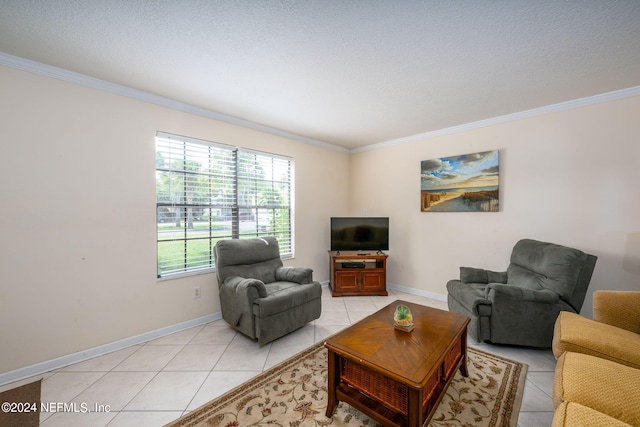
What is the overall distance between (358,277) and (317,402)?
2.31 m

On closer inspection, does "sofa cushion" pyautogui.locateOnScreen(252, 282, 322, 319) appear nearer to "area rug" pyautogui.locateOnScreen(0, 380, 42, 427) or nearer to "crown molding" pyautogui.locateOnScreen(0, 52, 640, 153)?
"area rug" pyautogui.locateOnScreen(0, 380, 42, 427)

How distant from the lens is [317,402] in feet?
5.59

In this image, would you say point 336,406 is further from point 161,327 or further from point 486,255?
point 486,255

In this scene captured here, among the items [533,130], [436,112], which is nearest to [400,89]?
[436,112]

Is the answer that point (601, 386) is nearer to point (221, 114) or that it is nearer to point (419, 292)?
point (419, 292)

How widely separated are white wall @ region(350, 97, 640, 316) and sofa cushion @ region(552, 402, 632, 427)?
7.98 ft

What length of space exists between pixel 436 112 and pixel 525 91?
2.78ft

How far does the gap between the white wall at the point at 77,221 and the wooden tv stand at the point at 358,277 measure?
2037 mm

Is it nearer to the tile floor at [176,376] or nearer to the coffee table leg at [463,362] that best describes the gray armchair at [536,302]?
the tile floor at [176,376]

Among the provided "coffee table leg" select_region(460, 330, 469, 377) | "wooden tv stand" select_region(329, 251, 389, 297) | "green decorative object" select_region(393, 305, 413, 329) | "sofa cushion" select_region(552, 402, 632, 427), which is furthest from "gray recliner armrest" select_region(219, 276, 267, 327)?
"sofa cushion" select_region(552, 402, 632, 427)

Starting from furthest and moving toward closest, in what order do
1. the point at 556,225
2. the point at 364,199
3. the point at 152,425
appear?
the point at 364,199, the point at 556,225, the point at 152,425

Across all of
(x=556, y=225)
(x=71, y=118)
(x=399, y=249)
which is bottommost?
(x=399, y=249)

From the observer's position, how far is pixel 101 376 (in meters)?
2.00

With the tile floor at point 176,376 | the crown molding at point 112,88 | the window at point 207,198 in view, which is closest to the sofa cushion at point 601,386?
the tile floor at point 176,376
